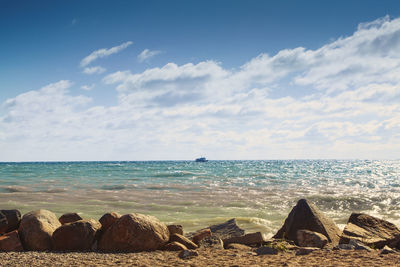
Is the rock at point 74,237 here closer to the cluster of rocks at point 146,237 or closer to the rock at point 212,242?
the cluster of rocks at point 146,237

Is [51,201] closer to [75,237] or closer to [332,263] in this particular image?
[75,237]

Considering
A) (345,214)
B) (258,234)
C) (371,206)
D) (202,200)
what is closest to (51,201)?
(202,200)

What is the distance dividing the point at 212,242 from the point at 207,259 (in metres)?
1.13

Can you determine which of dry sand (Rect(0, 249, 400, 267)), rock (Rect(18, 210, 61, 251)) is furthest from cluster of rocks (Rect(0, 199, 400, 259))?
dry sand (Rect(0, 249, 400, 267))

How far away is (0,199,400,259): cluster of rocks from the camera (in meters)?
5.18

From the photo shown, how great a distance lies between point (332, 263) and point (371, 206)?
395 inches

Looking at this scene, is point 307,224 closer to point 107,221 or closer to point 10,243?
point 107,221

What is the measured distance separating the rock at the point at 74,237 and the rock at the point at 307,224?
3410 mm

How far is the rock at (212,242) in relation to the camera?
5.45 m

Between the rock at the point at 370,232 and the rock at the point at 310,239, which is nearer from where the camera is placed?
the rock at the point at 310,239

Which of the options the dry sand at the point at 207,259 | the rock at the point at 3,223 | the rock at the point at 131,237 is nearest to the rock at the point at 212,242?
the dry sand at the point at 207,259

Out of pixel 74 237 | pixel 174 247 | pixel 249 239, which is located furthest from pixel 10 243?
pixel 249 239

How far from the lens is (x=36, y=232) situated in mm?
5297

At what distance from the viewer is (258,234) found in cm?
587
